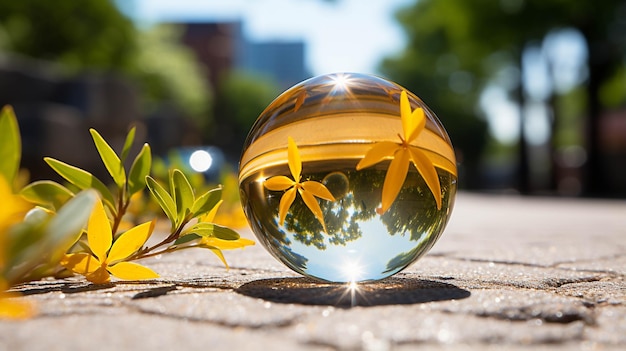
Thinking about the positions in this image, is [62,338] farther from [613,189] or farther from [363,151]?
[613,189]

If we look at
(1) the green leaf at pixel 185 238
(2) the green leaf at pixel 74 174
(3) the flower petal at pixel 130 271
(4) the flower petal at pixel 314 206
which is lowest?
(3) the flower petal at pixel 130 271

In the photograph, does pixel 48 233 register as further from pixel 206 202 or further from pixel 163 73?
pixel 163 73

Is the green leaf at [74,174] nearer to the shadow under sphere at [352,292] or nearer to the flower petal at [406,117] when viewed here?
the shadow under sphere at [352,292]

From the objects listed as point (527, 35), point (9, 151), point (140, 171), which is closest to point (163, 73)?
point (527, 35)

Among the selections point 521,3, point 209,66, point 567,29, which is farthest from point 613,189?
point 209,66

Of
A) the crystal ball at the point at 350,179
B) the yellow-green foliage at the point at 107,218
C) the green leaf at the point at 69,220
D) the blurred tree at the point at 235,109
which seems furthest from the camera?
the blurred tree at the point at 235,109

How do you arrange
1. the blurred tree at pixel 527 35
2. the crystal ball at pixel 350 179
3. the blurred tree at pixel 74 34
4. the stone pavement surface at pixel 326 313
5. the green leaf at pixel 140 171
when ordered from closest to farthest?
the stone pavement surface at pixel 326 313 → the crystal ball at pixel 350 179 → the green leaf at pixel 140 171 → the blurred tree at pixel 527 35 → the blurred tree at pixel 74 34

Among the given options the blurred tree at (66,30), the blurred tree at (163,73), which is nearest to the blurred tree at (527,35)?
the blurred tree at (66,30)
